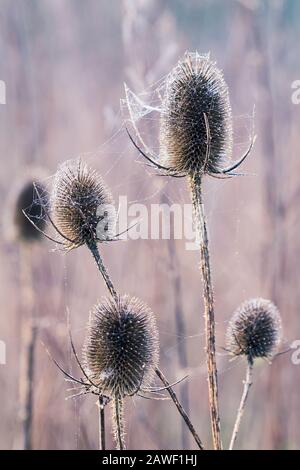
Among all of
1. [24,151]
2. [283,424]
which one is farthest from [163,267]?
[24,151]

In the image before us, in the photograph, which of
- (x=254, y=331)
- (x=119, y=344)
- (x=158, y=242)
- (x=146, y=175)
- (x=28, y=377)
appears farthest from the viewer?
(x=146, y=175)

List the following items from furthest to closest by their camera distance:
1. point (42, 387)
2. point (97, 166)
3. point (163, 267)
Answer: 1. point (97, 166)
2. point (42, 387)
3. point (163, 267)

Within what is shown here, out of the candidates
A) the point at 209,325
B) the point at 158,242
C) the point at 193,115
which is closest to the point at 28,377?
the point at 158,242

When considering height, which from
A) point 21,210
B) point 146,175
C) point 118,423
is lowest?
point 118,423

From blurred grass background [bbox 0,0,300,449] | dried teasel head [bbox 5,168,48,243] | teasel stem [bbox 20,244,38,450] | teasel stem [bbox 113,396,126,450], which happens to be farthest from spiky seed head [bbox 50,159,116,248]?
dried teasel head [bbox 5,168,48,243]

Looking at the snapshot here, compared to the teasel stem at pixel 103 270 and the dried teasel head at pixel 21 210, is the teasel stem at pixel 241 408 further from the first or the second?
the dried teasel head at pixel 21 210

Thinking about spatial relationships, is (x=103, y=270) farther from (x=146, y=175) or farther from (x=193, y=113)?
(x=146, y=175)

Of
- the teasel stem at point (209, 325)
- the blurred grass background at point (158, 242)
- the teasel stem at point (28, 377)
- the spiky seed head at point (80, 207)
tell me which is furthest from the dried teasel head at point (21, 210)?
the teasel stem at point (209, 325)

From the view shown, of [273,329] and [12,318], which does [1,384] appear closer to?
[12,318]

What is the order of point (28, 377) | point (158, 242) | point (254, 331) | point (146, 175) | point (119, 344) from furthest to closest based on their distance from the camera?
point (146, 175) < point (158, 242) < point (28, 377) < point (254, 331) < point (119, 344)
